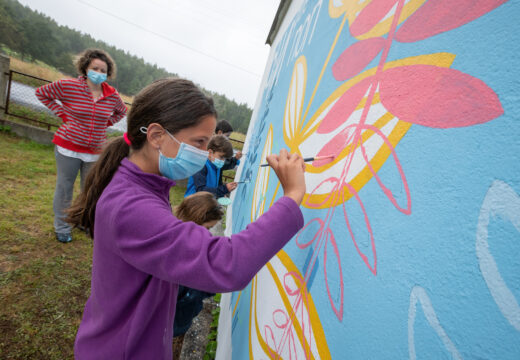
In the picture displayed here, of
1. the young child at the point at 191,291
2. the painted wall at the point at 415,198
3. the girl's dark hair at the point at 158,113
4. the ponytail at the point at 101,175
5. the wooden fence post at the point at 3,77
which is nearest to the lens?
the painted wall at the point at 415,198

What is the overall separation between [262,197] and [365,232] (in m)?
1.21

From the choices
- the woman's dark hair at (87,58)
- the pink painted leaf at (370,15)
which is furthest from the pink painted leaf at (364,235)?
the woman's dark hair at (87,58)

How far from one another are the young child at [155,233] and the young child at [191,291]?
593 millimetres

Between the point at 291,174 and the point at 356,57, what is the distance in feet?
1.61

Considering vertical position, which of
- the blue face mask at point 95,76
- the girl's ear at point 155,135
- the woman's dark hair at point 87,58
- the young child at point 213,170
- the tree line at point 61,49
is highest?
the tree line at point 61,49

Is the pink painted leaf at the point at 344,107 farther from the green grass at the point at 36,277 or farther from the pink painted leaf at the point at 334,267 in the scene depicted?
the green grass at the point at 36,277

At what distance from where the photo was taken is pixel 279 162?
2.80 feet

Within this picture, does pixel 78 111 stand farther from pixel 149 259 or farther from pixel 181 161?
pixel 149 259

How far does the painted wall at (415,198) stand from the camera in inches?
14.7

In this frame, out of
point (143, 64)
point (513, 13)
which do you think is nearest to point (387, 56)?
point (513, 13)

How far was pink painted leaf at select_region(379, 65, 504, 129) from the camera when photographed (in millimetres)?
433

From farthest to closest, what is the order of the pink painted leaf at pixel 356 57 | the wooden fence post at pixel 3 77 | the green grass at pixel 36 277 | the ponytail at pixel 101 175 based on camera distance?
the wooden fence post at pixel 3 77
the green grass at pixel 36 277
the ponytail at pixel 101 175
the pink painted leaf at pixel 356 57

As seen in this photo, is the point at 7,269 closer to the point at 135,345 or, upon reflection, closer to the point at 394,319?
the point at 135,345

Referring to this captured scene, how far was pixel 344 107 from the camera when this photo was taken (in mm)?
895
